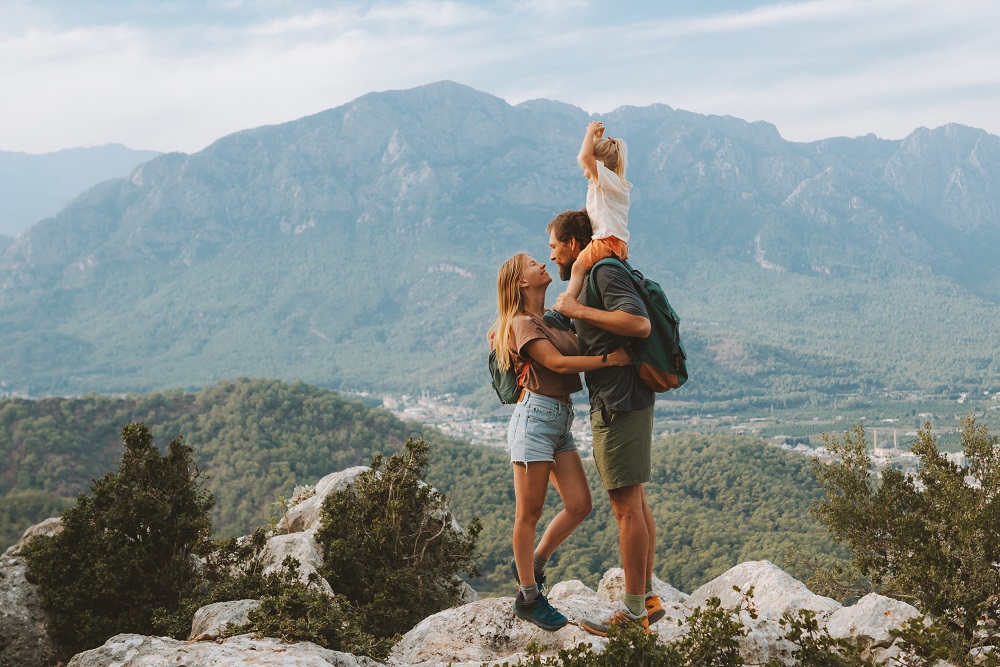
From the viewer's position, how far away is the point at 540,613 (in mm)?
5227

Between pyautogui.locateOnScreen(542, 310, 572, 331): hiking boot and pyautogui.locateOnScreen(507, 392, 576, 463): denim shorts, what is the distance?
1.53 feet

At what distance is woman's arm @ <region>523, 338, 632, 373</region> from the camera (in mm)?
4844

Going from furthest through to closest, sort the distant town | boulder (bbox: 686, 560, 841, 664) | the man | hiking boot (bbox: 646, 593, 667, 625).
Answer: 1. the distant town
2. hiking boot (bbox: 646, 593, 667, 625)
3. boulder (bbox: 686, 560, 841, 664)
4. the man

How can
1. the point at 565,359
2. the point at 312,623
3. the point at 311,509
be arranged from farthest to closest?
1. the point at 311,509
2. the point at 565,359
3. the point at 312,623

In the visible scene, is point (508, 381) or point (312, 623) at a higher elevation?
point (508, 381)

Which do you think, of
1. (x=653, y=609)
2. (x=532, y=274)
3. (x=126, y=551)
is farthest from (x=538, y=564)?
(x=126, y=551)

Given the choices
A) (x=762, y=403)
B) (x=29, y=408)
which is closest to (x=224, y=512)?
(x=29, y=408)

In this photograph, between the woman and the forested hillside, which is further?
the forested hillside

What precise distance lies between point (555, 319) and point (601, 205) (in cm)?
78

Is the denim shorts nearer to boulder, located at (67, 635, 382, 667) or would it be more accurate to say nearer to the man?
the man

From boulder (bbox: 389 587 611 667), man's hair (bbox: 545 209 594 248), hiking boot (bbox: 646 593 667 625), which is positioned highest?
man's hair (bbox: 545 209 594 248)

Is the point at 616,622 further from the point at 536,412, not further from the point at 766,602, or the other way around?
the point at 766,602

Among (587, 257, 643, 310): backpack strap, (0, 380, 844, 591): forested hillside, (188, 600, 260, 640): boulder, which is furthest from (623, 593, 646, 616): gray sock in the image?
(0, 380, 844, 591): forested hillside

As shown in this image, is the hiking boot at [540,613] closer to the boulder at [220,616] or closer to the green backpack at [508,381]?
the green backpack at [508,381]
